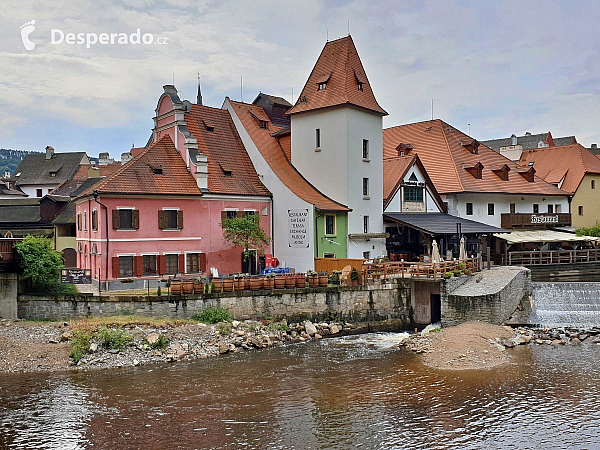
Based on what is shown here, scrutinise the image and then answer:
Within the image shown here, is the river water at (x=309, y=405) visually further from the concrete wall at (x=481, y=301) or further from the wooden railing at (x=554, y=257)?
the wooden railing at (x=554, y=257)

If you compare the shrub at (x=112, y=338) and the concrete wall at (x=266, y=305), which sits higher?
the concrete wall at (x=266, y=305)

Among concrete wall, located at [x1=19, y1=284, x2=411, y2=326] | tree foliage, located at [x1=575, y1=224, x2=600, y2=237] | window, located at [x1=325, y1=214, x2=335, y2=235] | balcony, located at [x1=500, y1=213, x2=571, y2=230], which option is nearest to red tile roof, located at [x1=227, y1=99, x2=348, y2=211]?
window, located at [x1=325, y1=214, x2=335, y2=235]

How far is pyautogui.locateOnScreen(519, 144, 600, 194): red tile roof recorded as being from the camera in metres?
54.6

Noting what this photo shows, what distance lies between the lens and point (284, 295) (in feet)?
97.8

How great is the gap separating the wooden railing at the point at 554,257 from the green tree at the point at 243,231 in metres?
17.8

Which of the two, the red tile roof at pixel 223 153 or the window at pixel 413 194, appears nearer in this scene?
the red tile roof at pixel 223 153

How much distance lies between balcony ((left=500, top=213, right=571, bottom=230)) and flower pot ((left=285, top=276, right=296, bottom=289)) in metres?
24.9

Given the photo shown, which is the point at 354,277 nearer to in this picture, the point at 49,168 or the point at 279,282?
the point at 279,282

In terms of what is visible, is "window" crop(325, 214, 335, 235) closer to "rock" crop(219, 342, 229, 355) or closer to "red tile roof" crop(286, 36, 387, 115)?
"red tile roof" crop(286, 36, 387, 115)

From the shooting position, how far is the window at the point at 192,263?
111ft

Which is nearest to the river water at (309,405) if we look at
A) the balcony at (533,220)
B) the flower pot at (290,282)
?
the flower pot at (290,282)

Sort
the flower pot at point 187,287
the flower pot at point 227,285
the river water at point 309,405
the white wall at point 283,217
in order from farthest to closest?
the white wall at point 283,217 → the flower pot at point 227,285 → the flower pot at point 187,287 → the river water at point 309,405

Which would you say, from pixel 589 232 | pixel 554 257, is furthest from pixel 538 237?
pixel 589 232

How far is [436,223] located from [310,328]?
49.1 ft
